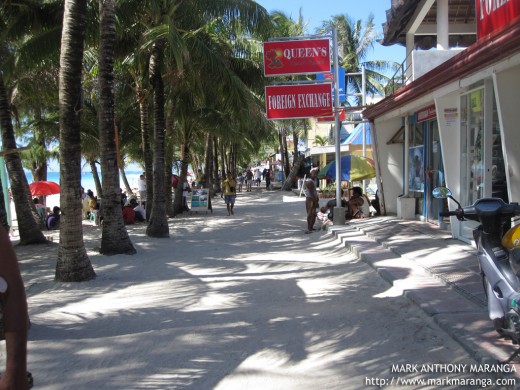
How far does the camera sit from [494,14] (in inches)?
277

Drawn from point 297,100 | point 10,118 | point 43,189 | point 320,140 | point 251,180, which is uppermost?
point 320,140

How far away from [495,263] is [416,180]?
9.19 m

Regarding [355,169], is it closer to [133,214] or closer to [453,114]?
[453,114]

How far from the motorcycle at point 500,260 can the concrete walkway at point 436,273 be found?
1.00 feet

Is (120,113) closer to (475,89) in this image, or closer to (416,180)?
(416,180)

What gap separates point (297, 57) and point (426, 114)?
3.87 m

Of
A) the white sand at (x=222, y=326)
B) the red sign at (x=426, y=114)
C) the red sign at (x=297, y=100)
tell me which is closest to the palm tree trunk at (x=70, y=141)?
the white sand at (x=222, y=326)

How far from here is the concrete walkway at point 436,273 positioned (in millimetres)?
4305

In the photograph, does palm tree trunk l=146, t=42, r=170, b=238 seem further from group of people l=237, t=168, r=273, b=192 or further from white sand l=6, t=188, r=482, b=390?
Result: group of people l=237, t=168, r=273, b=192

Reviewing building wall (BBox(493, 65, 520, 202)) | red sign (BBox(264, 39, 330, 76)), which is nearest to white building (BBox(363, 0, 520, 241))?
building wall (BBox(493, 65, 520, 202))

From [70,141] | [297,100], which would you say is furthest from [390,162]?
[70,141]

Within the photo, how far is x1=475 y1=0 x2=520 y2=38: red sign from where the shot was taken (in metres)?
6.46

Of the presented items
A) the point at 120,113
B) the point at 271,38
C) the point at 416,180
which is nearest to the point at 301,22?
the point at 120,113

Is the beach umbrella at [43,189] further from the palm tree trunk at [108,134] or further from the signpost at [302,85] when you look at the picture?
the palm tree trunk at [108,134]
